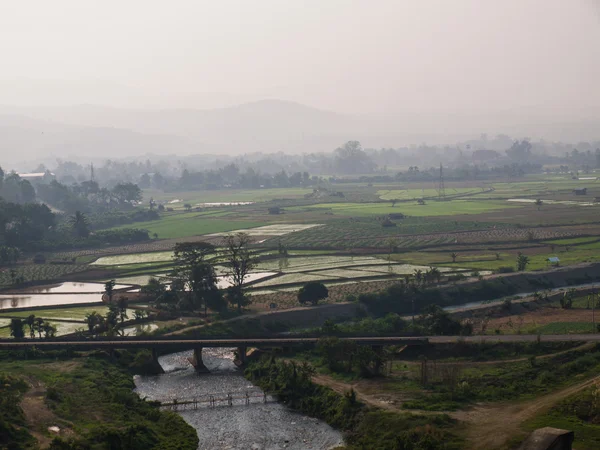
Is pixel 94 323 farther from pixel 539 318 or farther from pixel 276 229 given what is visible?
pixel 276 229

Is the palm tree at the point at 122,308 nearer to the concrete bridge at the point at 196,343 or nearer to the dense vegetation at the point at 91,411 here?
the concrete bridge at the point at 196,343

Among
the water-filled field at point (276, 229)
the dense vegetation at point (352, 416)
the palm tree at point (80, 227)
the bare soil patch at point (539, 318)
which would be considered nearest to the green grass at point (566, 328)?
the bare soil patch at point (539, 318)

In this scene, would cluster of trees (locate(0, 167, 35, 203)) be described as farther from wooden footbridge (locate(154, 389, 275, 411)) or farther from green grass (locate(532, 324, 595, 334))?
green grass (locate(532, 324, 595, 334))

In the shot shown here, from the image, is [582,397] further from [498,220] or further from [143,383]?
[498,220]

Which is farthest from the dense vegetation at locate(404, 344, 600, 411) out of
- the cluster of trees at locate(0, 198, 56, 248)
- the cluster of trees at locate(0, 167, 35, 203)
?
the cluster of trees at locate(0, 167, 35, 203)

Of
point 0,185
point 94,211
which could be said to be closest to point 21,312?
point 94,211

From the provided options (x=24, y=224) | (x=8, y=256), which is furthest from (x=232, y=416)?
(x=24, y=224)
